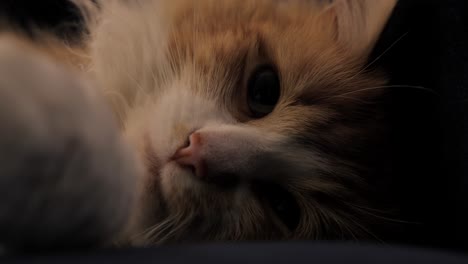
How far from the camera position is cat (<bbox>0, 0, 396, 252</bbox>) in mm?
1096

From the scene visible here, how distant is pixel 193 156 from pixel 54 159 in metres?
0.54

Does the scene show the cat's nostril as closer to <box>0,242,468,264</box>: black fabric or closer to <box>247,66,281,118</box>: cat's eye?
<box>247,66,281,118</box>: cat's eye

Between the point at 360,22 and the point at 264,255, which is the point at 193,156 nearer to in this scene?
the point at 264,255

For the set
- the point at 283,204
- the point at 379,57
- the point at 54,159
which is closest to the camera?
the point at 54,159

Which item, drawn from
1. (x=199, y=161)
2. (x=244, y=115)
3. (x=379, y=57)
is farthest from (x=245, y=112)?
(x=379, y=57)

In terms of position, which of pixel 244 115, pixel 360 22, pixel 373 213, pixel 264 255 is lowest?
pixel 373 213

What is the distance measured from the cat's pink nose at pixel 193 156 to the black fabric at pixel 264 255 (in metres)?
0.42

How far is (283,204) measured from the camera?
120 cm

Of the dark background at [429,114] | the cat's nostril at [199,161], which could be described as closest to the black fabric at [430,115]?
the dark background at [429,114]

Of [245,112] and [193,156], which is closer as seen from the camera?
[193,156]

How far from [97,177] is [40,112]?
0.33 feet

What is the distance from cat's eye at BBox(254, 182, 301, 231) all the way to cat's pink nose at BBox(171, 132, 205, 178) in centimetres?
18

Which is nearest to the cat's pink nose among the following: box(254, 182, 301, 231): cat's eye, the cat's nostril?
the cat's nostril

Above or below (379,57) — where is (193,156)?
below
